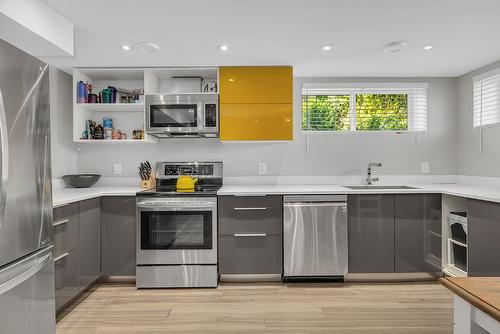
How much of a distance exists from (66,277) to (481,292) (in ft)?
8.24

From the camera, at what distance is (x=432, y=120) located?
3.48 m

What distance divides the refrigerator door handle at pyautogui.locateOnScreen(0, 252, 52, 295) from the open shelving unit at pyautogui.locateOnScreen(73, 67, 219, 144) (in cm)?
173

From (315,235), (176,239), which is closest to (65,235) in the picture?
(176,239)

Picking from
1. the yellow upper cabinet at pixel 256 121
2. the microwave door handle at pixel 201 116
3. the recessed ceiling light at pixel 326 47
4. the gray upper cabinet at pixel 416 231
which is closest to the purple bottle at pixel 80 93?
the microwave door handle at pixel 201 116

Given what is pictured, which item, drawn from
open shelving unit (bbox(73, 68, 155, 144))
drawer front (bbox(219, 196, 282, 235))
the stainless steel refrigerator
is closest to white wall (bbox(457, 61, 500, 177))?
drawer front (bbox(219, 196, 282, 235))

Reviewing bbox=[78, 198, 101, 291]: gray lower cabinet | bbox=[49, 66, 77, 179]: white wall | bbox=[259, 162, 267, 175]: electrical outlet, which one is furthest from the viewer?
bbox=[259, 162, 267, 175]: electrical outlet

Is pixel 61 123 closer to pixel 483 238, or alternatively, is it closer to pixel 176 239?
pixel 176 239

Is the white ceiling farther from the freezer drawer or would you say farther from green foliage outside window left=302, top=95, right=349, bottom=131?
the freezer drawer

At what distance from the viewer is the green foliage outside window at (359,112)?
348 centimetres

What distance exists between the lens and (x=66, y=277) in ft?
7.45

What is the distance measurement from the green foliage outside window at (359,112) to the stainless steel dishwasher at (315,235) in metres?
1.05

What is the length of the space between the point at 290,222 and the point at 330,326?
91 centimetres

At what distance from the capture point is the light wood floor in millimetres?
2123

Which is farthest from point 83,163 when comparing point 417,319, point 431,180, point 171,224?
point 431,180
